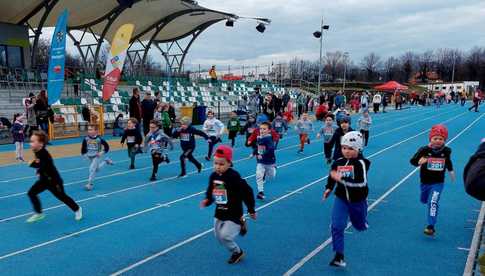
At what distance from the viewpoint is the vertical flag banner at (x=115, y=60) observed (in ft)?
62.2

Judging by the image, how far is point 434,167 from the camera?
6.36 metres

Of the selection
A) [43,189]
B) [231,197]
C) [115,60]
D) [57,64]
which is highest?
[115,60]

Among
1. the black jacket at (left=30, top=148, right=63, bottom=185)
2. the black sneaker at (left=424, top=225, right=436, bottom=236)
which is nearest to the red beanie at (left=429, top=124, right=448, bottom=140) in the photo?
the black sneaker at (left=424, top=225, right=436, bottom=236)

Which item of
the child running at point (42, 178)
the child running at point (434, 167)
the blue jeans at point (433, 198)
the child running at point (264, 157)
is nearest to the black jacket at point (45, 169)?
the child running at point (42, 178)

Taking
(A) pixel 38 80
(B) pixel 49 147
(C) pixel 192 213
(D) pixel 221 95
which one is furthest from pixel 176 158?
(D) pixel 221 95

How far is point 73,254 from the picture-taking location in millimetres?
5574

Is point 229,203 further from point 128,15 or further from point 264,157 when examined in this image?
point 128,15

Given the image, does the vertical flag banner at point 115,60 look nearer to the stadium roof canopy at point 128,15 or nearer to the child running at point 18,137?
the stadium roof canopy at point 128,15

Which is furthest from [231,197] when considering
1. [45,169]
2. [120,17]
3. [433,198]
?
[120,17]

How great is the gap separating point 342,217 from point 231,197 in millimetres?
1327

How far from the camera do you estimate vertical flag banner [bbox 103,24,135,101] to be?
18953 mm

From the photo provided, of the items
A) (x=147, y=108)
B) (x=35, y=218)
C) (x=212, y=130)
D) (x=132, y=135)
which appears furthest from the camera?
(x=147, y=108)

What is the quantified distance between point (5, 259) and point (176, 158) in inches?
343

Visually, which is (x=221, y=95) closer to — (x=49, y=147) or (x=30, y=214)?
(x=49, y=147)
